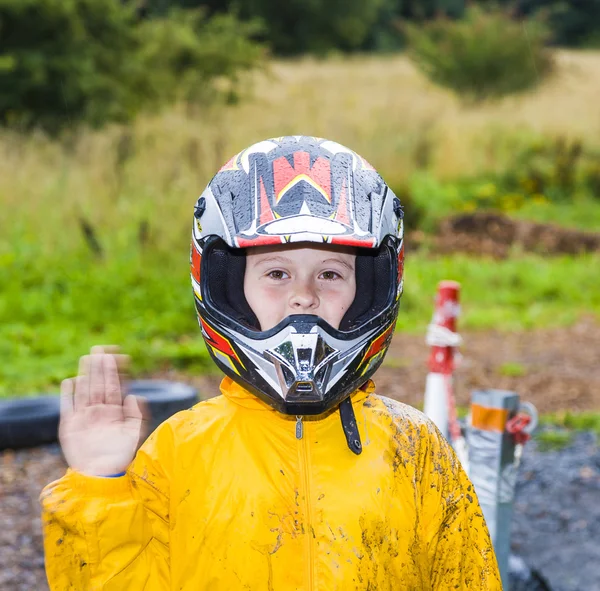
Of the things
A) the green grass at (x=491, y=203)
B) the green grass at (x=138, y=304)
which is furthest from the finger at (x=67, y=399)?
the green grass at (x=491, y=203)

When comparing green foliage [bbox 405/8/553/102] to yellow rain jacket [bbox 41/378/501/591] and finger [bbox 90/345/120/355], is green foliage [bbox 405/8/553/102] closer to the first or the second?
yellow rain jacket [bbox 41/378/501/591]

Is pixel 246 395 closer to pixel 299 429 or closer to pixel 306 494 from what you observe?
pixel 299 429

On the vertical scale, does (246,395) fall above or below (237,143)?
below

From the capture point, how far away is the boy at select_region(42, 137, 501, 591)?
181 centimetres

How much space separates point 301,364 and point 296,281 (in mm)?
216

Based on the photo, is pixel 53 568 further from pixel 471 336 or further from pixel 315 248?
pixel 471 336

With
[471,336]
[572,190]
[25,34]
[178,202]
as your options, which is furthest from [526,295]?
[25,34]

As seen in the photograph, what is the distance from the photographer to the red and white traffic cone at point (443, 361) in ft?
12.5

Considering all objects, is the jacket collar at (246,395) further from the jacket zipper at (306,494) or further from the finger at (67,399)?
the finger at (67,399)

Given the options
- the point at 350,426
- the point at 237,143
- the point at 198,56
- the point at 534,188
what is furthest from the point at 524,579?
the point at 198,56

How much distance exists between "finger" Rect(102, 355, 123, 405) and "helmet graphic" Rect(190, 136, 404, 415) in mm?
306

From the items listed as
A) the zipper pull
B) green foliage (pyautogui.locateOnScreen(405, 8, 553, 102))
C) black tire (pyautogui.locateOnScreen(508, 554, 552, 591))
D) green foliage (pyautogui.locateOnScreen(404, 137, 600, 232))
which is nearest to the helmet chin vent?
the zipper pull

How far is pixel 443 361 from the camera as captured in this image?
12.7 ft

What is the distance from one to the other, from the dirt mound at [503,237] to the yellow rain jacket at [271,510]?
10.6 metres
